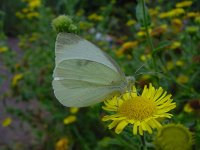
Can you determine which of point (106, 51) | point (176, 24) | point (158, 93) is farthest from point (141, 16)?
point (106, 51)

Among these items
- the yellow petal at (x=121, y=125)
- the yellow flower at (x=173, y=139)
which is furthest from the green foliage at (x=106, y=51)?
the yellow flower at (x=173, y=139)

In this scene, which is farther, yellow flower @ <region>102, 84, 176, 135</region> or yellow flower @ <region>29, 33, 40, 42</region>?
yellow flower @ <region>29, 33, 40, 42</region>

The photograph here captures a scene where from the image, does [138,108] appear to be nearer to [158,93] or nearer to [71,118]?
[158,93]

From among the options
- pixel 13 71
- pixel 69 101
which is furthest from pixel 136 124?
pixel 13 71

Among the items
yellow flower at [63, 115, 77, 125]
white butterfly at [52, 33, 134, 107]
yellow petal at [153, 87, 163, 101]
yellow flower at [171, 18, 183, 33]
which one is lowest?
yellow flower at [63, 115, 77, 125]

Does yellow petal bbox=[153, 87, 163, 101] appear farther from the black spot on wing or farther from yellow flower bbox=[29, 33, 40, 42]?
yellow flower bbox=[29, 33, 40, 42]

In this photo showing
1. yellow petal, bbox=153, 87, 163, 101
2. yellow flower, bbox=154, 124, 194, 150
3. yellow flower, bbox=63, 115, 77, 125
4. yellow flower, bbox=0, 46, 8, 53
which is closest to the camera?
yellow flower, bbox=154, 124, 194, 150

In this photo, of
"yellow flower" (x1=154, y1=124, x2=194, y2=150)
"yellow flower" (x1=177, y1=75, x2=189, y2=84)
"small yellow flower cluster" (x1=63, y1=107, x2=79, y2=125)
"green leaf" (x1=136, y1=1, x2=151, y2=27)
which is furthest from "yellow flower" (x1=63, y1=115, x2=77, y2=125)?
"yellow flower" (x1=154, y1=124, x2=194, y2=150)
